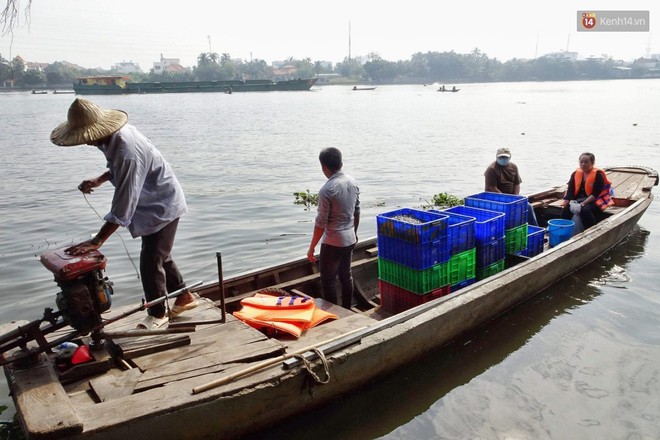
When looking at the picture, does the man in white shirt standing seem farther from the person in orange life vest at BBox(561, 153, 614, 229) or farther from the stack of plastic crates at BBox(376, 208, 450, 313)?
the person in orange life vest at BBox(561, 153, 614, 229)

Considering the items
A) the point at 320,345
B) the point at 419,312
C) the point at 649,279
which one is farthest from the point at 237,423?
the point at 649,279

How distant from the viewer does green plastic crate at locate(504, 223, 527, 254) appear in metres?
6.19

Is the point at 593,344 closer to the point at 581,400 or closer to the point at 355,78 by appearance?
the point at 581,400

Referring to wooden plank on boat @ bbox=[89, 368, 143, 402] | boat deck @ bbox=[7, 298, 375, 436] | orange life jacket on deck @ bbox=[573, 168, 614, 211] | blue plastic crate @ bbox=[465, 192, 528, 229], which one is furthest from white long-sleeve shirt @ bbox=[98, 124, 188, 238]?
orange life jacket on deck @ bbox=[573, 168, 614, 211]

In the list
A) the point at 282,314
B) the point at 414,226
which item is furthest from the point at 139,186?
the point at 414,226

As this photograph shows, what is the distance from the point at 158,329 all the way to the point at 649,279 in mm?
7097

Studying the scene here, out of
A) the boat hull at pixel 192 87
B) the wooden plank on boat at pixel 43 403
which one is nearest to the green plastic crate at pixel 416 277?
the wooden plank on boat at pixel 43 403

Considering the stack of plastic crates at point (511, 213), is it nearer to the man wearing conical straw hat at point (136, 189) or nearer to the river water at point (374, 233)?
the river water at point (374, 233)

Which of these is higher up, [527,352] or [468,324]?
[468,324]

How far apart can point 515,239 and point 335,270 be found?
2522 mm

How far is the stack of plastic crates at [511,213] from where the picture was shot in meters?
6.02

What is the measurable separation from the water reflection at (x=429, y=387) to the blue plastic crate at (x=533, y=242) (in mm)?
582

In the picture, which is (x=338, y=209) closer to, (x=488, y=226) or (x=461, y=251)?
(x=461, y=251)

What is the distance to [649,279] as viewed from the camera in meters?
7.52
